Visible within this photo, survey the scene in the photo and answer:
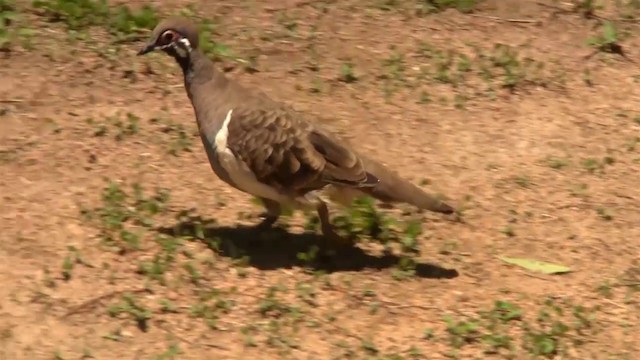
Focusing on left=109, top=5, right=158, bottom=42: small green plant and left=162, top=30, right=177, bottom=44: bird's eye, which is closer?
left=162, top=30, right=177, bottom=44: bird's eye

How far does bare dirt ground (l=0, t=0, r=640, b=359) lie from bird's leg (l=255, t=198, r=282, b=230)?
10cm

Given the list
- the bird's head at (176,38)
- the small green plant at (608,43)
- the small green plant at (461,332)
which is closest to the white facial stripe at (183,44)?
the bird's head at (176,38)

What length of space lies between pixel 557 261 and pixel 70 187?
251 cm

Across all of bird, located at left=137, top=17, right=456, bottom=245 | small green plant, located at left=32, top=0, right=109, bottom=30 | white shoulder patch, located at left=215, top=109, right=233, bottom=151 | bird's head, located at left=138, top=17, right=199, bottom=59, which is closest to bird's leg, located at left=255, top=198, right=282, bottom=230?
bird, located at left=137, top=17, right=456, bottom=245

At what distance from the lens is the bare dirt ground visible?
5059mm

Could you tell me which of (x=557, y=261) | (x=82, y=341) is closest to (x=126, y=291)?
(x=82, y=341)

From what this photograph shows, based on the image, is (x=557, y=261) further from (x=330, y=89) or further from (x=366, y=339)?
(x=330, y=89)

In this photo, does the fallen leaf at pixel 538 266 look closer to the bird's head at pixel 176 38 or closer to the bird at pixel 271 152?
the bird at pixel 271 152

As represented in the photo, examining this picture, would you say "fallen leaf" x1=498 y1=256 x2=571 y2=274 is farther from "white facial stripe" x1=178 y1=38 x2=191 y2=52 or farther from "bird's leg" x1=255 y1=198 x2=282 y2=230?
"white facial stripe" x1=178 y1=38 x2=191 y2=52

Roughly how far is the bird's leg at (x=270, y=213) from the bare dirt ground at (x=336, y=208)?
10 centimetres

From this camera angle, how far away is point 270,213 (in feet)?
18.9

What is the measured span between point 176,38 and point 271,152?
770 millimetres

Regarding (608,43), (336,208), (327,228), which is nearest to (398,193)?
(327,228)

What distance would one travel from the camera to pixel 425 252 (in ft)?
19.0
